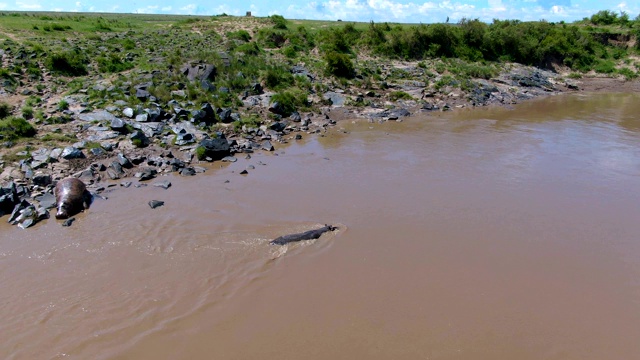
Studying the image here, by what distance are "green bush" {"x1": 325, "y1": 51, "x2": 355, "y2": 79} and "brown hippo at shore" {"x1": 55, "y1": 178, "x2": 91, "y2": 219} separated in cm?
1742

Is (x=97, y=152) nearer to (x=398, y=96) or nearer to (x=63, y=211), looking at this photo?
(x=63, y=211)

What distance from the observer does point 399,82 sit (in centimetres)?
2695

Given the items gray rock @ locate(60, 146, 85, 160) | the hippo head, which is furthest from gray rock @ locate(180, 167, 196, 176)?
the hippo head

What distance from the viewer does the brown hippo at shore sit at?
10.4 metres

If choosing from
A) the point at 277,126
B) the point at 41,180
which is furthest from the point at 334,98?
the point at 41,180

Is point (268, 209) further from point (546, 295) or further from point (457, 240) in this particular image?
point (546, 295)

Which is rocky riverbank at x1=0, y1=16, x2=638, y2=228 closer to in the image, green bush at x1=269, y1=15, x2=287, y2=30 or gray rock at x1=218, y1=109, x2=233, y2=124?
gray rock at x1=218, y1=109, x2=233, y2=124

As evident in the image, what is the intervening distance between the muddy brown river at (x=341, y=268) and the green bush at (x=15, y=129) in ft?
17.8

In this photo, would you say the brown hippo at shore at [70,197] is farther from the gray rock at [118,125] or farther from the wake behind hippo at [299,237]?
the wake behind hippo at [299,237]

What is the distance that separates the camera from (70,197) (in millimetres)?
10617

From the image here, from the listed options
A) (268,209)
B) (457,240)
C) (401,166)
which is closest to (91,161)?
(268,209)

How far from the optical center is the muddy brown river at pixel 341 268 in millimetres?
6820

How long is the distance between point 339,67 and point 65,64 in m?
15.1

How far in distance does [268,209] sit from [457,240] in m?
4.72
